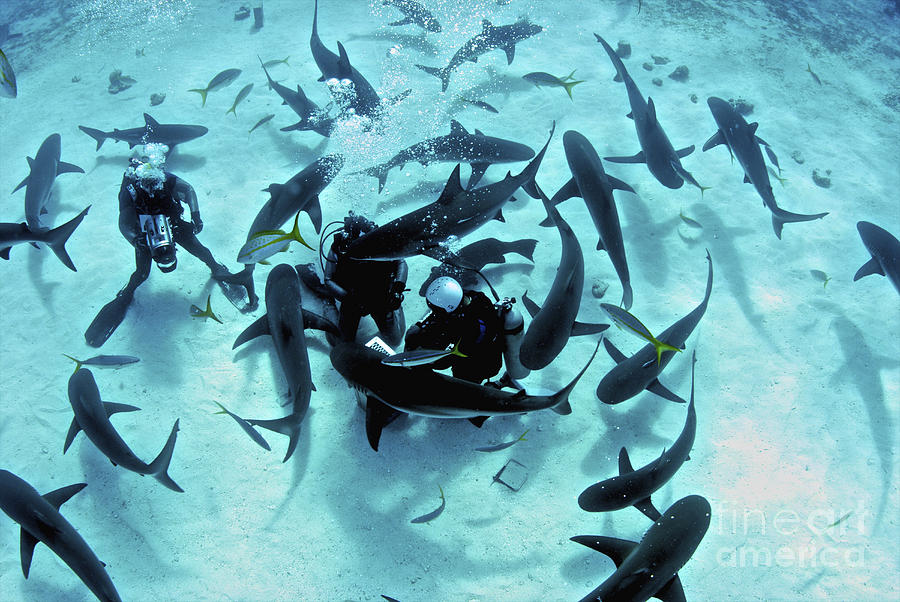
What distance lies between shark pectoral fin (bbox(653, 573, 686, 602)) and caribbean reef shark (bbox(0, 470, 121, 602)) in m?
4.41

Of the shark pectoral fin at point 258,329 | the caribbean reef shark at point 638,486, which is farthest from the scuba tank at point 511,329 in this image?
the shark pectoral fin at point 258,329

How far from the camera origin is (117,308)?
6.00 metres

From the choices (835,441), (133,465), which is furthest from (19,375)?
(835,441)

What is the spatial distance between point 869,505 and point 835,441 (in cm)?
68

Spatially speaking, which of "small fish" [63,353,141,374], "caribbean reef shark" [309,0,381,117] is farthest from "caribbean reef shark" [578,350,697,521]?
"caribbean reef shark" [309,0,381,117]

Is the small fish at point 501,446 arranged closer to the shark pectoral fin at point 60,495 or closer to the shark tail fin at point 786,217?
the shark pectoral fin at point 60,495

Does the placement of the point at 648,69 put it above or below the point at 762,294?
above

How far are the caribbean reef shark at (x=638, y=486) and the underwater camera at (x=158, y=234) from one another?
574cm

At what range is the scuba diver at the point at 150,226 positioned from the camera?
563 centimetres

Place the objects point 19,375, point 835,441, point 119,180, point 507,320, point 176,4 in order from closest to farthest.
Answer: point 507,320
point 835,441
point 19,375
point 119,180
point 176,4

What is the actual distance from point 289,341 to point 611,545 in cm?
337

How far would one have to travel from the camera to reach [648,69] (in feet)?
34.8

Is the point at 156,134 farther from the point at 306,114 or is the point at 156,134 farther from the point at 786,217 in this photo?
the point at 786,217

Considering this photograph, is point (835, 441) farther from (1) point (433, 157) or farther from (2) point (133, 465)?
(2) point (133, 465)
